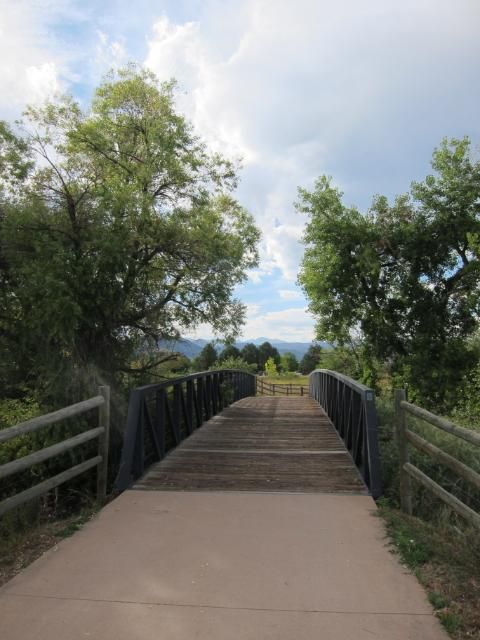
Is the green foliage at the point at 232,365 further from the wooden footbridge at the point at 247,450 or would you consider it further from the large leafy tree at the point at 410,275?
the wooden footbridge at the point at 247,450

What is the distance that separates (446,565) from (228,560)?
4.56 feet

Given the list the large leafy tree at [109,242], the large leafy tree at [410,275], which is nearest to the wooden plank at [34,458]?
the large leafy tree at [109,242]

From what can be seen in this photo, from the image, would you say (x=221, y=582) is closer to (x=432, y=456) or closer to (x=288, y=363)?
(x=432, y=456)

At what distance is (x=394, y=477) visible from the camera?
534cm

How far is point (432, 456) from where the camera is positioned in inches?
149

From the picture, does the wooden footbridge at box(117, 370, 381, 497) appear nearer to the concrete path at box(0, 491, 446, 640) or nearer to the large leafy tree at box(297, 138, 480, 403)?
the concrete path at box(0, 491, 446, 640)

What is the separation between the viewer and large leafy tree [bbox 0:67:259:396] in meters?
10.5

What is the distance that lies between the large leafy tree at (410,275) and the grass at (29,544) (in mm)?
16873

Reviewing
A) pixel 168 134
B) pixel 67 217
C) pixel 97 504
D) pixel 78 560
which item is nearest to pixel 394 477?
pixel 97 504

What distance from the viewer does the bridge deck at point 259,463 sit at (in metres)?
4.92

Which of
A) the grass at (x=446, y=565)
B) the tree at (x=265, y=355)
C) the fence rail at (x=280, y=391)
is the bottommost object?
the fence rail at (x=280, y=391)


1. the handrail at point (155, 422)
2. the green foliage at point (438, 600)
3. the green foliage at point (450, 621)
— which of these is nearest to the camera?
the green foliage at point (450, 621)

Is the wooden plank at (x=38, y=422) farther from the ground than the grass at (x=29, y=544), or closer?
farther from the ground

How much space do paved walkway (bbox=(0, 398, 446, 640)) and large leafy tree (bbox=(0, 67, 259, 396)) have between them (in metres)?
7.11
